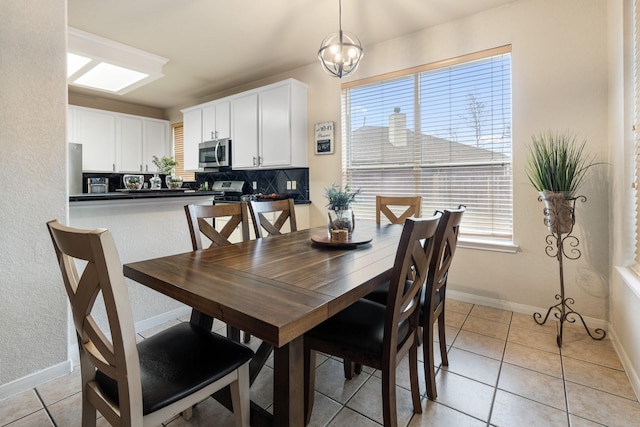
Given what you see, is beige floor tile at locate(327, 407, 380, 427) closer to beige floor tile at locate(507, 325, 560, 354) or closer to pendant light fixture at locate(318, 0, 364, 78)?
beige floor tile at locate(507, 325, 560, 354)

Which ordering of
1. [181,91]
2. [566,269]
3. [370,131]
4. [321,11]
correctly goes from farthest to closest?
[181,91], [370,131], [321,11], [566,269]

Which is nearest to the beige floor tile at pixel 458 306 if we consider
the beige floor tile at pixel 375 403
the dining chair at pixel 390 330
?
the beige floor tile at pixel 375 403

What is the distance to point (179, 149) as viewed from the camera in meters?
5.81

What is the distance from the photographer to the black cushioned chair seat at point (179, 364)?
3.15 ft

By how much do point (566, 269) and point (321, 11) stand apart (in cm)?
289

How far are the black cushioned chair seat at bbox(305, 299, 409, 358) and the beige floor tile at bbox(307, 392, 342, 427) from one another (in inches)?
17.2

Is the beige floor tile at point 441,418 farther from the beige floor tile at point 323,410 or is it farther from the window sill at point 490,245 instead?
the window sill at point 490,245

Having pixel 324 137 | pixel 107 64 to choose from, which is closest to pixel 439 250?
pixel 324 137

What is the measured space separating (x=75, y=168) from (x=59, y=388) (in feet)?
13.1

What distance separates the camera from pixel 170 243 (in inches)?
99.7

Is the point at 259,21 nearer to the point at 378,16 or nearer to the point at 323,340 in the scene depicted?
the point at 378,16

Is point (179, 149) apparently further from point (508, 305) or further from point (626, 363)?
point (626, 363)

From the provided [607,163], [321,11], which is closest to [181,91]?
[321,11]

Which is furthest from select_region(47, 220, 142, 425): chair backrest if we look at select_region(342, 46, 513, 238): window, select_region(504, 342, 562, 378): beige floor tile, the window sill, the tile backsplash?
the tile backsplash
